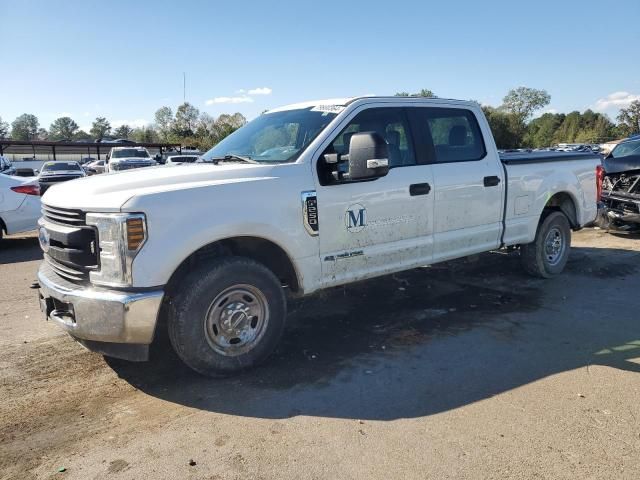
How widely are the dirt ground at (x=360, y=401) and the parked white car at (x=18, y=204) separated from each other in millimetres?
4611

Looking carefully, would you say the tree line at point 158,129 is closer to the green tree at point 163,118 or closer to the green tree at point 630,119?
the green tree at point 163,118

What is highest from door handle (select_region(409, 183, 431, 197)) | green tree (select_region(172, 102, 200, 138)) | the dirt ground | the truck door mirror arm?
green tree (select_region(172, 102, 200, 138))

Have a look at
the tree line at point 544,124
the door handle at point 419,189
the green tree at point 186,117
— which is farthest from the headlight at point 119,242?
the green tree at point 186,117

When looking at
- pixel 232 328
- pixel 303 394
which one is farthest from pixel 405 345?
pixel 232 328

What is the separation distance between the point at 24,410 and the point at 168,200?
5.63 ft

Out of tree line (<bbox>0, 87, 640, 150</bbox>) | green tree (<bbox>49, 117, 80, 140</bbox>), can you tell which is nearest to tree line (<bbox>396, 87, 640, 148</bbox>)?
tree line (<bbox>0, 87, 640, 150</bbox>)

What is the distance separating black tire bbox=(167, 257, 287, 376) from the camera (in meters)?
3.61

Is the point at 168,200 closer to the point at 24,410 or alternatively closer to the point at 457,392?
the point at 24,410

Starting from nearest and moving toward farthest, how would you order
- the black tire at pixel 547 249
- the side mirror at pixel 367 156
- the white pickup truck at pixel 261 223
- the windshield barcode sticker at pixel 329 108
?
→ the white pickup truck at pixel 261 223
the side mirror at pixel 367 156
the windshield barcode sticker at pixel 329 108
the black tire at pixel 547 249

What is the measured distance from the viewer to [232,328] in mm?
3838

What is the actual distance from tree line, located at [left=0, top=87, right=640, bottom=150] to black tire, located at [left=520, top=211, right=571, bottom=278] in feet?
218

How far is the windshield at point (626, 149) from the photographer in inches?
404

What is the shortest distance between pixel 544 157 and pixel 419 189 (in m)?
2.33

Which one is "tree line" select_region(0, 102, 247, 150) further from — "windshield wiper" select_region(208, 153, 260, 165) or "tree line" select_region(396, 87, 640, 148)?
"windshield wiper" select_region(208, 153, 260, 165)
